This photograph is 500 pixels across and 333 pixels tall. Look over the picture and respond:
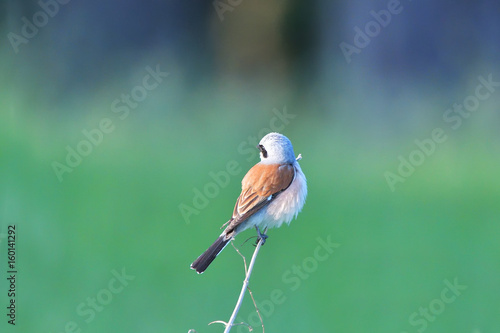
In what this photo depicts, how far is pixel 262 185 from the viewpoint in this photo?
144 cm

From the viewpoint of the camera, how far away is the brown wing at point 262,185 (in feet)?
4.65

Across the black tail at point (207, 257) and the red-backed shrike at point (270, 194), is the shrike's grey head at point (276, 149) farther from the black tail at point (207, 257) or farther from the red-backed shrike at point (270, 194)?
the black tail at point (207, 257)

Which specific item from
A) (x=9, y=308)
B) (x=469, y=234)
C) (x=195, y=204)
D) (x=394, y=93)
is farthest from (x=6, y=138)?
(x=469, y=234)

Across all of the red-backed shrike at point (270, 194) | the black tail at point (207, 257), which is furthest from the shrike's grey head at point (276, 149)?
the black tail at point (207, 257)

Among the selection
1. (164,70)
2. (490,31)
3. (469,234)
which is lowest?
(469,234)

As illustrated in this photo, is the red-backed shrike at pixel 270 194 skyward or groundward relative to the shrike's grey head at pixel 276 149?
groundward

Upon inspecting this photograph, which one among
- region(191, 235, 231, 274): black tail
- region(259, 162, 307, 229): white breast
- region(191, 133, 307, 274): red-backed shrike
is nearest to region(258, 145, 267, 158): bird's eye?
region(191, 133, 307, 274): red-backed shrike

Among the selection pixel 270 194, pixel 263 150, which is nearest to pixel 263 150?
pixel 263 150

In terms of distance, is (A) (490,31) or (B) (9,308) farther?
(A) (490,31)

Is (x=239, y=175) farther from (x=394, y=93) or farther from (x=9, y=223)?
(x=394, y=93)

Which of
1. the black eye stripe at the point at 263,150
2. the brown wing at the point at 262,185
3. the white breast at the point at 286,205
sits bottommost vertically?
the white breast at the point at 286,205

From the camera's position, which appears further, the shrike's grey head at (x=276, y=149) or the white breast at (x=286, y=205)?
the white breast at (x=286, y=205)

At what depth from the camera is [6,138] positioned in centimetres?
346

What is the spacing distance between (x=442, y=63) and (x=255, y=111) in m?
1.42
